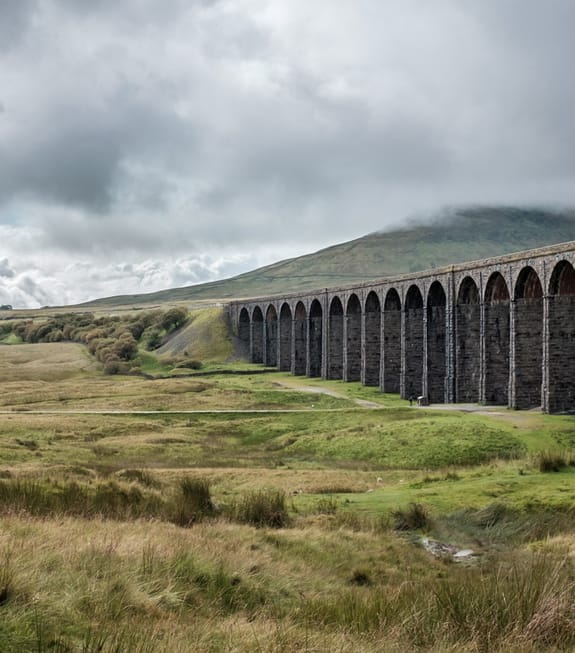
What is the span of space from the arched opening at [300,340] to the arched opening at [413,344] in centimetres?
2218

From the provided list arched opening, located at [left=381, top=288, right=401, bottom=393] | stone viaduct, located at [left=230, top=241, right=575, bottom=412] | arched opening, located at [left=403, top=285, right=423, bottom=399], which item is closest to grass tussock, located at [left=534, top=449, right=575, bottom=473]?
stone viaduct, located at [left=230, top=241, right=575, bottom=412]

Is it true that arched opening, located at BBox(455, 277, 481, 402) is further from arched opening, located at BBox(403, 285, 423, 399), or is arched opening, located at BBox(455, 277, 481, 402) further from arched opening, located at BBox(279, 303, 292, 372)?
arched opening, located at BBox(279, 303, 292, 372)

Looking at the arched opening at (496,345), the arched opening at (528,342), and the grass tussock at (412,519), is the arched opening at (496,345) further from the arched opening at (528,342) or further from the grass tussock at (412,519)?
the grass tussock at (412,519)

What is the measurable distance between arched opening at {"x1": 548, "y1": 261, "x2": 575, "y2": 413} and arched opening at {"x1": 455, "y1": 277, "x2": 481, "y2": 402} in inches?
347

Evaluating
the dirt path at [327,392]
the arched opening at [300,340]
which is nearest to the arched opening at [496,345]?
the dirt path at [327,392]

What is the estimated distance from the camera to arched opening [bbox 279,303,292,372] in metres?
75.8

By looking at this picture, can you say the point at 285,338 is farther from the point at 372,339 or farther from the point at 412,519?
the point at 412,519

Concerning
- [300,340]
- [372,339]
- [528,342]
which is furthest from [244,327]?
[528,342]

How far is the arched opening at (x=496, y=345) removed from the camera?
40000 millimetres

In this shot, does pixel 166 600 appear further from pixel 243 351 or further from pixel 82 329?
pixel 82 329

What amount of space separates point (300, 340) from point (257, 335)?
1504 cm

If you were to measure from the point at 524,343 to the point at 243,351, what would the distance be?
52825 millimetres

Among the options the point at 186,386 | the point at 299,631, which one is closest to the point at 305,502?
the point at 299,631

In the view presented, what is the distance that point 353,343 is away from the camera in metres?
59.8
